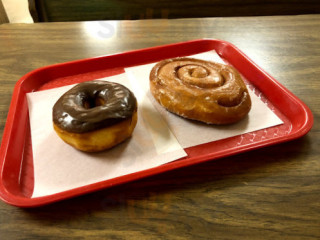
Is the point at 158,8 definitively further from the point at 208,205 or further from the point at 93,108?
the point at 208,205

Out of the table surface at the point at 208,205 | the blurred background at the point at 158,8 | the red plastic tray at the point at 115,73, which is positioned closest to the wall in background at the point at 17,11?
the blurred background at the point at 158,8

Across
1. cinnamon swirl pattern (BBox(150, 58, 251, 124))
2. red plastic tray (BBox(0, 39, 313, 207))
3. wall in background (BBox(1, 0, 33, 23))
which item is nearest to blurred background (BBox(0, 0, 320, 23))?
wall in background (BBox(1, 0, 33, 23))

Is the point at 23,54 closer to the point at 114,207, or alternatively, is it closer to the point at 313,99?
the point at 114,207

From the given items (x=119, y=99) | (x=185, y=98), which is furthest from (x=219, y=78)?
(x=119, y=99)

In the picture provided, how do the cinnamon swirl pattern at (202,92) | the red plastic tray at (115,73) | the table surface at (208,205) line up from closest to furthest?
the table surface at (208,205) < the red plastic tray at (115,73) < the cinnamon swirl pattern at (202,92)

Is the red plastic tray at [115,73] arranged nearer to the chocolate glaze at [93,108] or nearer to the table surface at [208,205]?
the table surface at [208,205]
